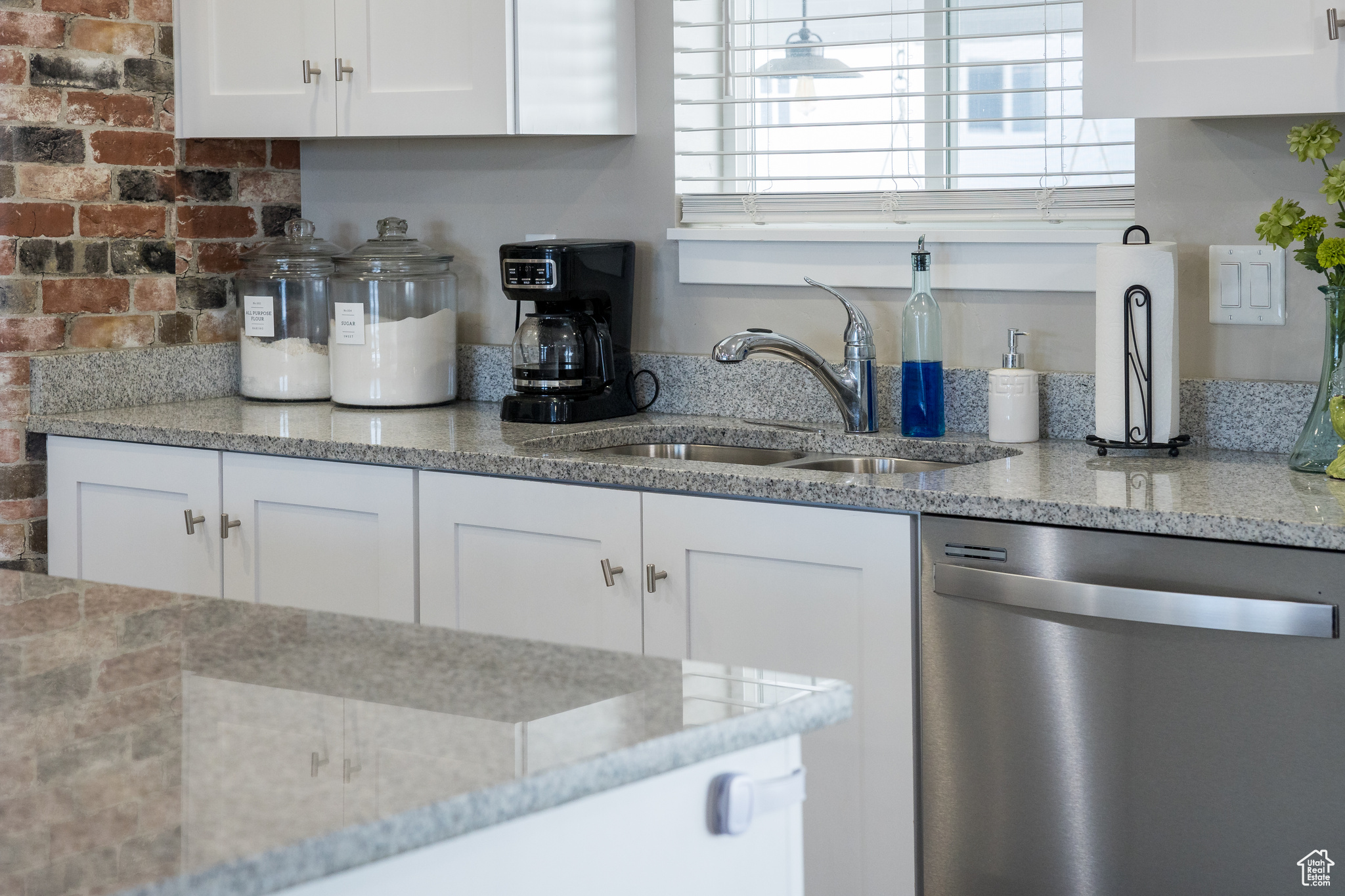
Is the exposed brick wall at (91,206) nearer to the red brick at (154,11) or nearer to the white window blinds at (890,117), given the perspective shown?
the red brick at (154,11)

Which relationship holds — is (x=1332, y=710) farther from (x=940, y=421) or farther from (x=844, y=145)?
(x=844, y=145)

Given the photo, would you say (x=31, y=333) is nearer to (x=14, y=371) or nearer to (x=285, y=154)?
(x=14, y=371)

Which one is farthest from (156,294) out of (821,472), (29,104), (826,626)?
(826,626)

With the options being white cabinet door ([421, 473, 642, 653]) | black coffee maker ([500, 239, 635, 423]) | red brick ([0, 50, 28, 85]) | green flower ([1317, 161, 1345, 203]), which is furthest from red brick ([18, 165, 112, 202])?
green flower ([1317, 161, 1345, 203])

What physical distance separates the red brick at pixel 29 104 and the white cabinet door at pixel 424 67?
0.54m

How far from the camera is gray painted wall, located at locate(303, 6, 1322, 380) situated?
2285mm

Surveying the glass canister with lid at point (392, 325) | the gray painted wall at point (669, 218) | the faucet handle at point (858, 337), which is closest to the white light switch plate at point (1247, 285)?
the gray painted wall at point (669, 218)

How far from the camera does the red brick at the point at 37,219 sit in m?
2.78

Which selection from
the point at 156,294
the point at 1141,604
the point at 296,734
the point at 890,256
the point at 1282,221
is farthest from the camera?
the point at 156,294

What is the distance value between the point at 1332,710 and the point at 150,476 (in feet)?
6.64

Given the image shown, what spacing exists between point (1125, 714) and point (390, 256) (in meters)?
1.77

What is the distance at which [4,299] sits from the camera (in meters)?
2.79

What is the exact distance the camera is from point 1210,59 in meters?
1.98

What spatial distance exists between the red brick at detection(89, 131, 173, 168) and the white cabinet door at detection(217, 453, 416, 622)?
75 cm
